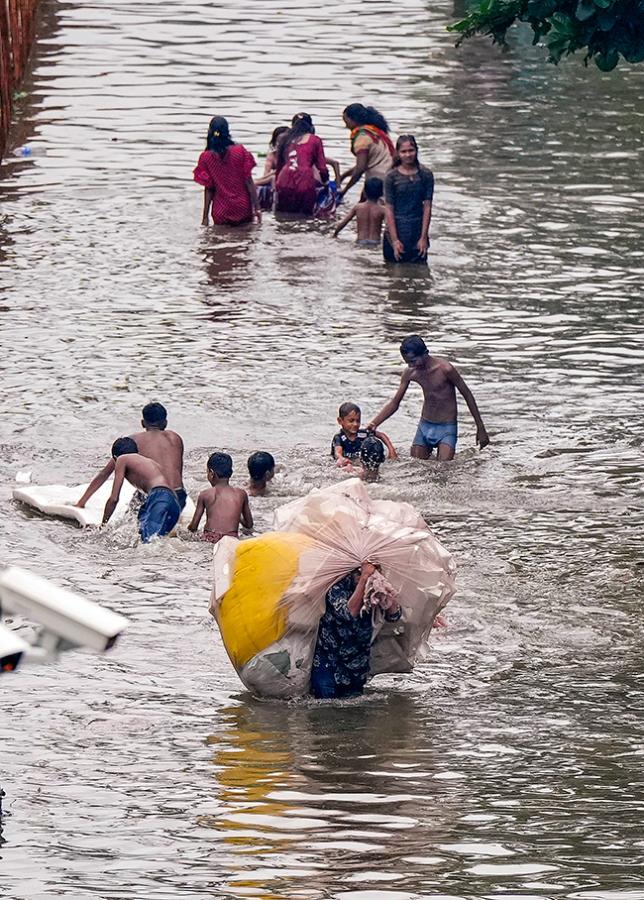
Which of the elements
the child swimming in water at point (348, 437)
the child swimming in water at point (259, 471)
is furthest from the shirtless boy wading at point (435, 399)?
the child swimming in water at point (259, 471)

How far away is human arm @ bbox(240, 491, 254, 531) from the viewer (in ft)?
43.7

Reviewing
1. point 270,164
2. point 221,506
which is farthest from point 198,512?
point 270,164

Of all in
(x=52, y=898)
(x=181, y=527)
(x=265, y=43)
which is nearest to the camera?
(x=52, y=898)

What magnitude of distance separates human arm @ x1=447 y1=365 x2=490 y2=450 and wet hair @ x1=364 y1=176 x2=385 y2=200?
21.1 feet

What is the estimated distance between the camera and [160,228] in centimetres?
2192

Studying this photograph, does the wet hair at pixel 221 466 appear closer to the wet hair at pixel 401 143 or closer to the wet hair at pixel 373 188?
the wet hair at pixel 401 143

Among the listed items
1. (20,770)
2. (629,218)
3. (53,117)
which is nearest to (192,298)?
(629,218)

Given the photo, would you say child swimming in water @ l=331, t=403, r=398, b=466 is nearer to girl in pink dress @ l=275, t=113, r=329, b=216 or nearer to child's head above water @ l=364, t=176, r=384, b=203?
child's head above water @ l=364, t=176, r=384, b=203

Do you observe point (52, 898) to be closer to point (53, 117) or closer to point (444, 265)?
point (444, 265)

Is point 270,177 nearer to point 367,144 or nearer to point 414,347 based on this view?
point 367,144

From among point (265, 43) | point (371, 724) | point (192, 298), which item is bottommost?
point (371, 724)

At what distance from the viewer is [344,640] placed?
10.4m

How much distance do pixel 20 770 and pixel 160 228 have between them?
42.6 ft

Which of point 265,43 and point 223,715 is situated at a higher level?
point 265,43
